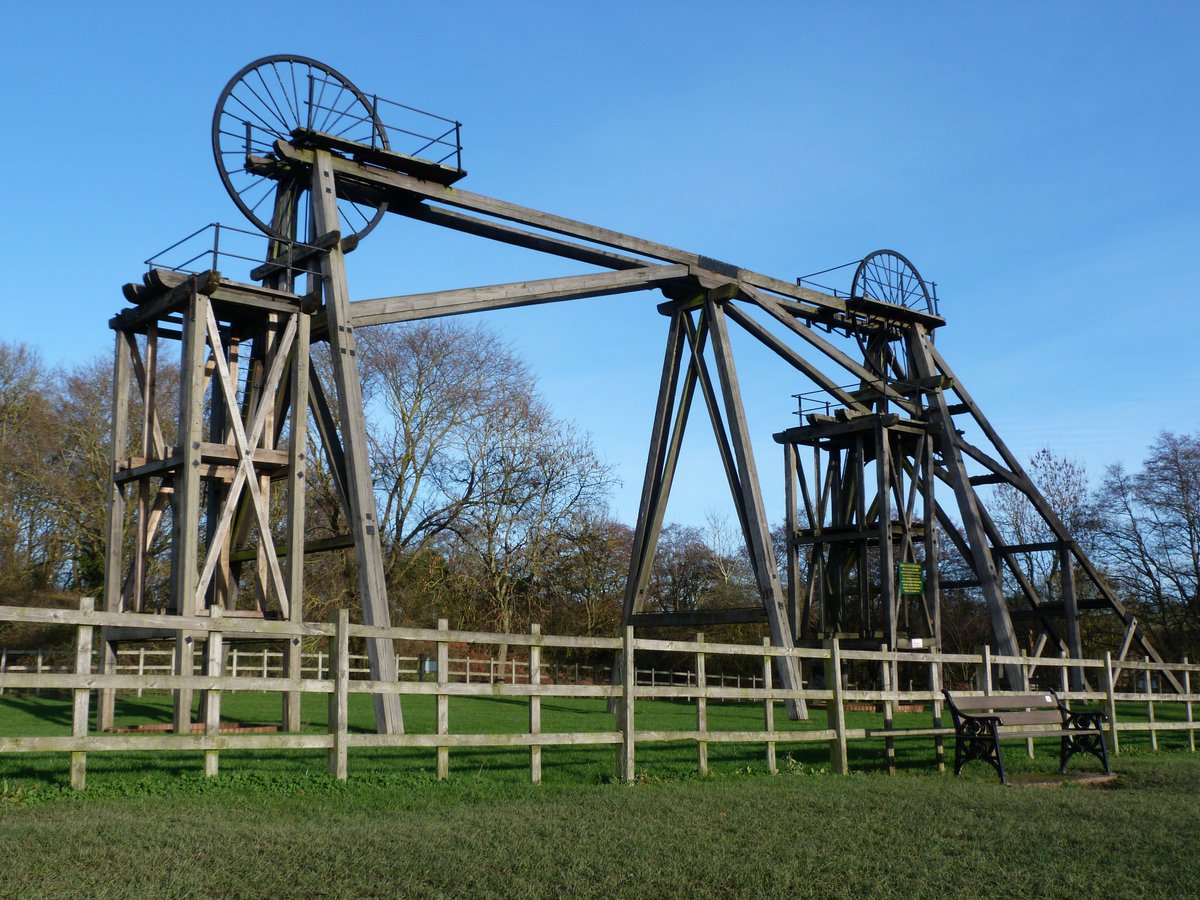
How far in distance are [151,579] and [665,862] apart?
2745cm

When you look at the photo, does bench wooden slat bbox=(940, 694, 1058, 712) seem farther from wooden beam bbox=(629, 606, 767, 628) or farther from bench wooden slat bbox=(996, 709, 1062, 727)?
wooden beam bbox=(629, 606, 767, 628)

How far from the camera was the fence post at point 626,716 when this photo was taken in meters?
9.80

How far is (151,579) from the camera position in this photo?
3047 cm

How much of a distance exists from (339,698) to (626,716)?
268 centimetres

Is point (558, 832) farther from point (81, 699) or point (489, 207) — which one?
point (489, 207)

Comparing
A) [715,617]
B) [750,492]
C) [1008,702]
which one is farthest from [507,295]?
[1008,702]

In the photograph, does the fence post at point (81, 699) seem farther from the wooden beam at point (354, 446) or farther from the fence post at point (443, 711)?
the wooden beam at point (354, 446)

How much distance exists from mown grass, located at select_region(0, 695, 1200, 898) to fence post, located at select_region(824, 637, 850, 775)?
1.68 feet

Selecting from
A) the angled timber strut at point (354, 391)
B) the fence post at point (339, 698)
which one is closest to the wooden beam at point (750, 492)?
the angled timber strut at point (354, 391)

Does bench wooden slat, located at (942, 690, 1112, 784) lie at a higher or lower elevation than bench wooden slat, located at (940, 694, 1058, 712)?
lower

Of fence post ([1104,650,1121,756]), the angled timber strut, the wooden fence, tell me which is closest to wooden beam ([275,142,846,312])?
the angled timber strut

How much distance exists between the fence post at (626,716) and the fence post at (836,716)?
238 cm

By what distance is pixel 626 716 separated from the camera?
988 centimetres

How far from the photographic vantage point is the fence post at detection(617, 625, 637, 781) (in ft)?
32.1
